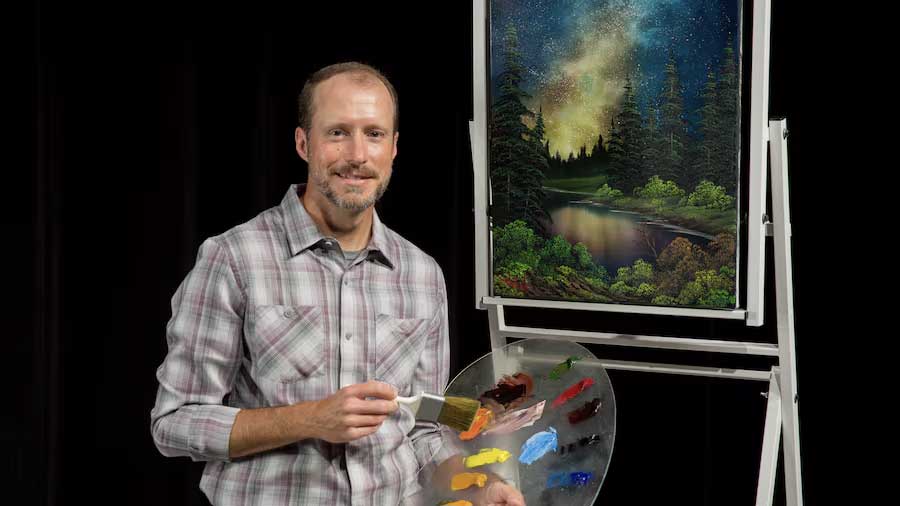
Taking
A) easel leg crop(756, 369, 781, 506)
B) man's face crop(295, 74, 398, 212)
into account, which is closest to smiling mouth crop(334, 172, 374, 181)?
man's face crop(295, 74, 398, 212)

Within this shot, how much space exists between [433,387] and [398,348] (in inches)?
5.4

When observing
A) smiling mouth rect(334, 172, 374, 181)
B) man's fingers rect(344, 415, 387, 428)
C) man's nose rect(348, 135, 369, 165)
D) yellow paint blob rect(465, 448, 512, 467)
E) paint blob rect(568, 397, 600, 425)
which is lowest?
yellow paint blob rect(465, 448, 512, 467)

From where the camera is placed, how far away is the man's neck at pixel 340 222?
1656mm

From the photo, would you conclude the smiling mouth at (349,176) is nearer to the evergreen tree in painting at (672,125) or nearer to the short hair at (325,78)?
the short hair at (325,78)

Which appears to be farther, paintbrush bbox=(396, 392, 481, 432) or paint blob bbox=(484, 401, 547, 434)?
paint blob bbox=(484, 401, 547, 434)

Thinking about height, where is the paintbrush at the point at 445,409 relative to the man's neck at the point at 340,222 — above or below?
below

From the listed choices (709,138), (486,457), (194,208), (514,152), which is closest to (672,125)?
(709,138)

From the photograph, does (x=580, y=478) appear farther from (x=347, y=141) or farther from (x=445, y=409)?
(x=347, y=141)

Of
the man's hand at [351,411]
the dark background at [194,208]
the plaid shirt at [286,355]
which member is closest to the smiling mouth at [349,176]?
the plaid shirt at [286,355]

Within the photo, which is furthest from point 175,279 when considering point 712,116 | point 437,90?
point 712,116

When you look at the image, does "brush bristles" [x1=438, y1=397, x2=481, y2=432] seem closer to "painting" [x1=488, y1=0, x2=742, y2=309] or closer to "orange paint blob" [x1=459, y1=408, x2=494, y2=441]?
"orange paint blob" [x1=459, y1=408, x2=494, y2=441]

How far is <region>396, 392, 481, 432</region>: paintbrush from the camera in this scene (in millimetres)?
1558

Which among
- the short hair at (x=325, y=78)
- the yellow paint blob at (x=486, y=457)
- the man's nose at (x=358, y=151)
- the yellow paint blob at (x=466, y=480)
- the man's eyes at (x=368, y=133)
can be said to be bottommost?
Result: the yellow paint blob at (x=466, y=480)

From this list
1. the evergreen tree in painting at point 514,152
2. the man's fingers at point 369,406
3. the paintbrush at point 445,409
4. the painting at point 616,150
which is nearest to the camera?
the man's fingers at point 369,406
